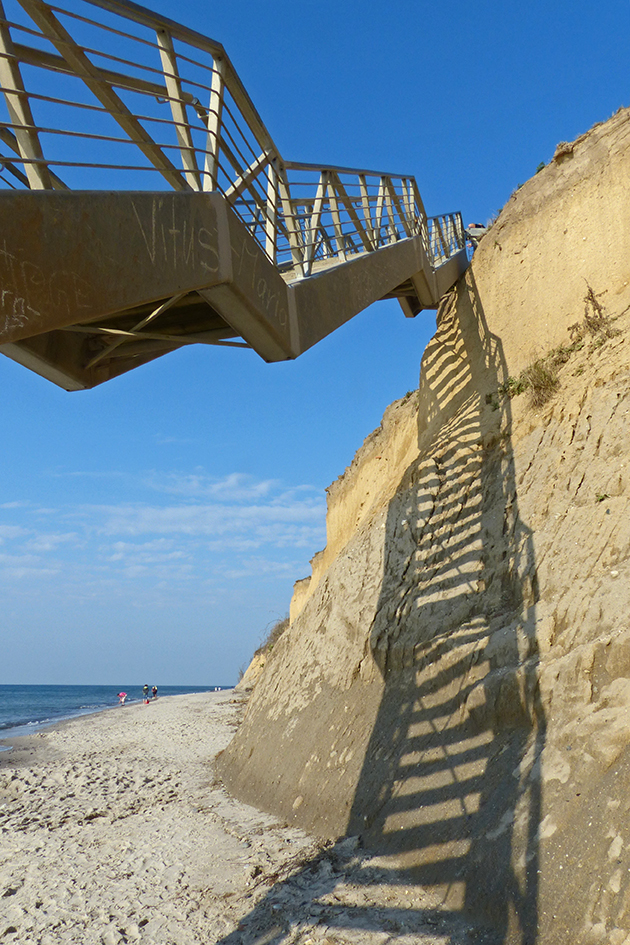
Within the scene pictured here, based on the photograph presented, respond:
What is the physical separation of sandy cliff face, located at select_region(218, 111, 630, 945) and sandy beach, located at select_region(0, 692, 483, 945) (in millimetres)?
331

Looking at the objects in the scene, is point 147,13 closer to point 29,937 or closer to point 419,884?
point 419,884

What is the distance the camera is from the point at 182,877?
19.3ft

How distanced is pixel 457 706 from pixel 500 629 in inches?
33.0

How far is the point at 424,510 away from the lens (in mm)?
8484

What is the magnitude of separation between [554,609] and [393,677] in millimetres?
2220

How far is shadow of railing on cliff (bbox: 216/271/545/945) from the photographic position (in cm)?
448

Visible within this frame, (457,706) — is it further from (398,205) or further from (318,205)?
(398,205)

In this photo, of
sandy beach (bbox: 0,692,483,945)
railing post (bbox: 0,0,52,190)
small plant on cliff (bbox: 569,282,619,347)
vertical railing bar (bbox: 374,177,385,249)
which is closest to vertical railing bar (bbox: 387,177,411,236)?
vertical railing bar (bbox: 374,177,385,249)

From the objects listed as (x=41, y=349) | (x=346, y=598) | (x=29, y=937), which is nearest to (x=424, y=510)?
(x=346, y=598)

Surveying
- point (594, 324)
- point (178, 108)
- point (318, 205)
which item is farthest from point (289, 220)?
point (594, 324)

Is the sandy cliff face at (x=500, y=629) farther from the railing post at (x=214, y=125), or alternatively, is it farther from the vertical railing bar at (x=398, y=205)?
the railing post at (x=214, y=125)

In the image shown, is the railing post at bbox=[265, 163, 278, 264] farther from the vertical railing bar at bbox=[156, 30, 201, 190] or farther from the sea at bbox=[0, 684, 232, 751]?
the sea at bbox=[0, 684, 232, 751]

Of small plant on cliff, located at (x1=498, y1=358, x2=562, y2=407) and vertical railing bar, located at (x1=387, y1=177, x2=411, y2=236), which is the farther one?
vertical railing bar, located at (x1=387, y1=177, x2=411, y2=236)

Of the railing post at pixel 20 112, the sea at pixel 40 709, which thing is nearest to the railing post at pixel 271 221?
the railing post at pixel 20 112
